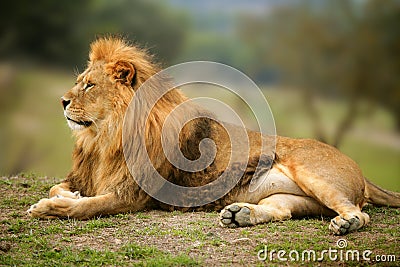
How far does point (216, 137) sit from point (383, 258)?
2019 millimetres

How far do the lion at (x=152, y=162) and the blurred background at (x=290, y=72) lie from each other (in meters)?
11.9

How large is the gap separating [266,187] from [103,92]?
171 cm

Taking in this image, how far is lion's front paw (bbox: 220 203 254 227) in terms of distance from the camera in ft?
17.7

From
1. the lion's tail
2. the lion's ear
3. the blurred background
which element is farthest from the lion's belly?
the blurred background

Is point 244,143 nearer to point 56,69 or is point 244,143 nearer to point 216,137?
point 216,137

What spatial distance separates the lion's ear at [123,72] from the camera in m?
5.93

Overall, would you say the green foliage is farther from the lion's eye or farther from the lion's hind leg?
the lion's hind leg

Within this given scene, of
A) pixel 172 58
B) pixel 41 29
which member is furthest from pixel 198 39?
pixel 41 29

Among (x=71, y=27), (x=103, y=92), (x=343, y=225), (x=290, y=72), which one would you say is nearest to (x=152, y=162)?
(x=103, y=92)

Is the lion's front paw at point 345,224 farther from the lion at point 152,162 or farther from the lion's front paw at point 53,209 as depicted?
the lion's front paw at point 53,209

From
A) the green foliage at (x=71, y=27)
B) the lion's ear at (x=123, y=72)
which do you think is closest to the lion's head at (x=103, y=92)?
the lion's ear at (x=123, y=72)

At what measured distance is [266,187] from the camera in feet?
19.6

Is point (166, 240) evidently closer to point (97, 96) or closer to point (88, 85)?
point (97, 96)

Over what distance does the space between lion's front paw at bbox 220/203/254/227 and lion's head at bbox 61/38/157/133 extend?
1320mm
